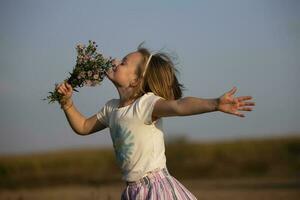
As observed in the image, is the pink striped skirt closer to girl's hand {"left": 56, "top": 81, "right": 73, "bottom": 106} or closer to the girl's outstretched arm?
the girl's outstretched arm

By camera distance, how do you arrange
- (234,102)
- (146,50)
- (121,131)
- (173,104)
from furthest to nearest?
1. (146,50)
2. (121,131)
3. (173,104)
4. (234,102)

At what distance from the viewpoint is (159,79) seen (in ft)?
17.6

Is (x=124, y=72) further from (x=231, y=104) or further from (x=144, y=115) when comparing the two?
(x=231, y=104)

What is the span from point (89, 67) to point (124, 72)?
26 cm

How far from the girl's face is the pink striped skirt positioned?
2.31 ft

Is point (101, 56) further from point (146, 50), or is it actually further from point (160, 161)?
point (160, 161)

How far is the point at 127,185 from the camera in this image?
527 centimetres

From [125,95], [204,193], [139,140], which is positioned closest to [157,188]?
[139,140]

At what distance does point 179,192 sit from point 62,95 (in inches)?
45.0

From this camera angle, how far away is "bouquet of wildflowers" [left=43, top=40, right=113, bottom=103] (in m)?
5.45

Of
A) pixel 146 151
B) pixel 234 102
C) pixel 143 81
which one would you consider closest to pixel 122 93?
pixel 143 81

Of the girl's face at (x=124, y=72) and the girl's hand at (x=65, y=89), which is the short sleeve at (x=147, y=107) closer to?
the girl's face at (x=124, y=72)

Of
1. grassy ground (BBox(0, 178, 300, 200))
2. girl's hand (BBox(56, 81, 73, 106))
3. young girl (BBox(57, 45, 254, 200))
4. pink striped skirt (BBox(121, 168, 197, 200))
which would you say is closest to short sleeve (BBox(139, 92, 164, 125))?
young girl (BBox(57, 45, 254, 200))

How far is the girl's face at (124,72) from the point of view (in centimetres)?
541
